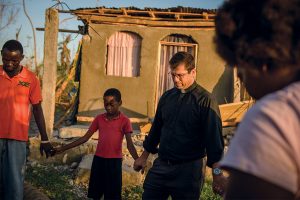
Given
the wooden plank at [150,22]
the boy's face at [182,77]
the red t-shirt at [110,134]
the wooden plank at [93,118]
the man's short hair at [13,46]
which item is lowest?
the wooden plank at [93,118]

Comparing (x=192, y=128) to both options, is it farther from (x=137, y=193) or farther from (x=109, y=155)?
(x=137, y=193)

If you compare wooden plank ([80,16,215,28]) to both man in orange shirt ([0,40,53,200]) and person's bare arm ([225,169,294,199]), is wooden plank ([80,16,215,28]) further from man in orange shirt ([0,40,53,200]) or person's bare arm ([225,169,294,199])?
person's bare arm ([225,169,294,199])

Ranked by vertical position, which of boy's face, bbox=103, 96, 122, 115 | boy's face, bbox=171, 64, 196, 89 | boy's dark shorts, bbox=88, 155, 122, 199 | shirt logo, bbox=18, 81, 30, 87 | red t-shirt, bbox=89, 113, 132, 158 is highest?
boy's face, bbox=171, 64, 196, 89

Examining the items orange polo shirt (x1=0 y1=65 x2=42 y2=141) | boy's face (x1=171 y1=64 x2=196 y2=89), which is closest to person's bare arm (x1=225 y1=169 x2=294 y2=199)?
boy's face (x1=171 y1=64 x2=196 y2=89)

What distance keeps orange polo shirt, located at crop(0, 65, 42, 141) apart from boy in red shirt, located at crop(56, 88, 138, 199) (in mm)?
603

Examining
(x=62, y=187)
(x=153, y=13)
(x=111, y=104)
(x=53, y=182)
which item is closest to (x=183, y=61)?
(x=111, y=104)

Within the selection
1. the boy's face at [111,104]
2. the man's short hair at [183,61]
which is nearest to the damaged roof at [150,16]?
the boy's face at [111,104]

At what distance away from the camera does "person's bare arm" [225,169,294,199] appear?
→ 0.92 m

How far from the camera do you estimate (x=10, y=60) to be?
4344 mm

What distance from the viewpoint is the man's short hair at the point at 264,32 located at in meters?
0.98

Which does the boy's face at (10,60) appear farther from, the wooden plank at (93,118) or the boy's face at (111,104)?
the wooden plank at (93,118)

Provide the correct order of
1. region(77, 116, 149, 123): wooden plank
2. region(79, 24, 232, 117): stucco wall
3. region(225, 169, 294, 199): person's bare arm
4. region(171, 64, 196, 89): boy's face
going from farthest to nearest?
region(79, 24, 232, 117): stucco wall < region(77, 116, 149, 123): wooden plank < region(171, 64, 196, 89): boy's face < region(225, 169, 294, 199): person's bare arm

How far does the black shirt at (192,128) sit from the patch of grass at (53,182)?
9.28ft

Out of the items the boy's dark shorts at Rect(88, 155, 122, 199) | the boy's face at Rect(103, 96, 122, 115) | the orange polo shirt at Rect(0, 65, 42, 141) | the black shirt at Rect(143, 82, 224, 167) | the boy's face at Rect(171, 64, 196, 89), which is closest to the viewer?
the black shirt at Rect(143, 82, 224, 167)
